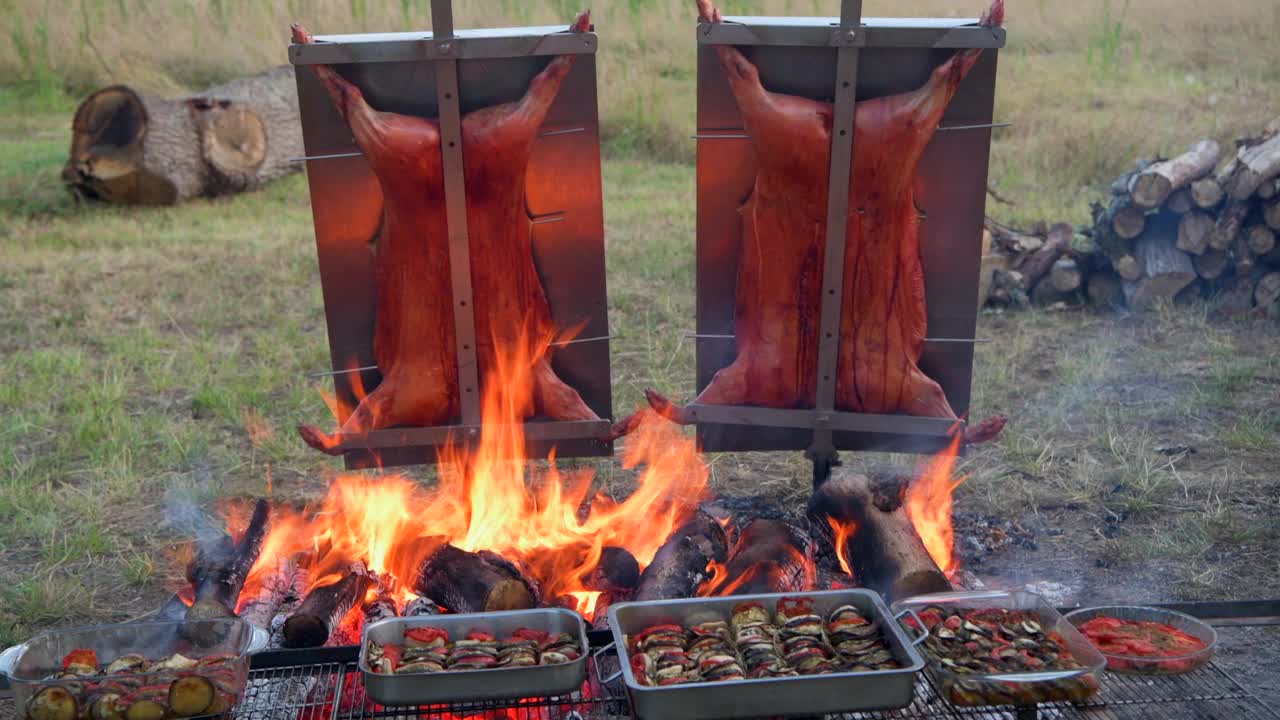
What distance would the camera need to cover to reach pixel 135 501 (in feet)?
16.5

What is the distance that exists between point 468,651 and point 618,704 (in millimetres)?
438

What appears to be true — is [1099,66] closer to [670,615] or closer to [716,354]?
[716,354]

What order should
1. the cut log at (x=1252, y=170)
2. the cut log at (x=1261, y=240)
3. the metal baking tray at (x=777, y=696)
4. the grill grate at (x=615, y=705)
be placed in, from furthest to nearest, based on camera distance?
the cut log at (x=1261, y=240), the cut log at (x=1252, y=170), the grill grate at (x=615, y=705), the metal baking tray at (x=777, y=696)

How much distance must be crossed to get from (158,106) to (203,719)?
9.13 meters

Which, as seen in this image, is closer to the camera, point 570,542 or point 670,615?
point 670,615

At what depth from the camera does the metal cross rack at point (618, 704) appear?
2.94 meters

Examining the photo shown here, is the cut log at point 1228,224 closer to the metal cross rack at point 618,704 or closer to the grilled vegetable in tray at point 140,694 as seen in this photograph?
the metal cross rack at point 618,704

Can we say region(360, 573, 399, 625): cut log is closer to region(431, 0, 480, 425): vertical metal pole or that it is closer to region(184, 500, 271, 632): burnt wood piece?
region(184, 500, 271, 632): burnt wood piece

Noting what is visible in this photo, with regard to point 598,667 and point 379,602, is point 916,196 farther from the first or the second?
point 379,602

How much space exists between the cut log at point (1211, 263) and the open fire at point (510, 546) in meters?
4.14

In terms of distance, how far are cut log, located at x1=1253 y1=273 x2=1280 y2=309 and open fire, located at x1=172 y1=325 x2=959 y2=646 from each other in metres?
4.15

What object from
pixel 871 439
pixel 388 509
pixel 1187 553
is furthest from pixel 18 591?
pixel 1187 553

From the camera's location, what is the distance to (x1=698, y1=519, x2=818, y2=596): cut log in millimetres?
3645

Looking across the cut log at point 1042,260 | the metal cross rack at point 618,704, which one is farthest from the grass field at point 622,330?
the metal cross rack at point 618,704
